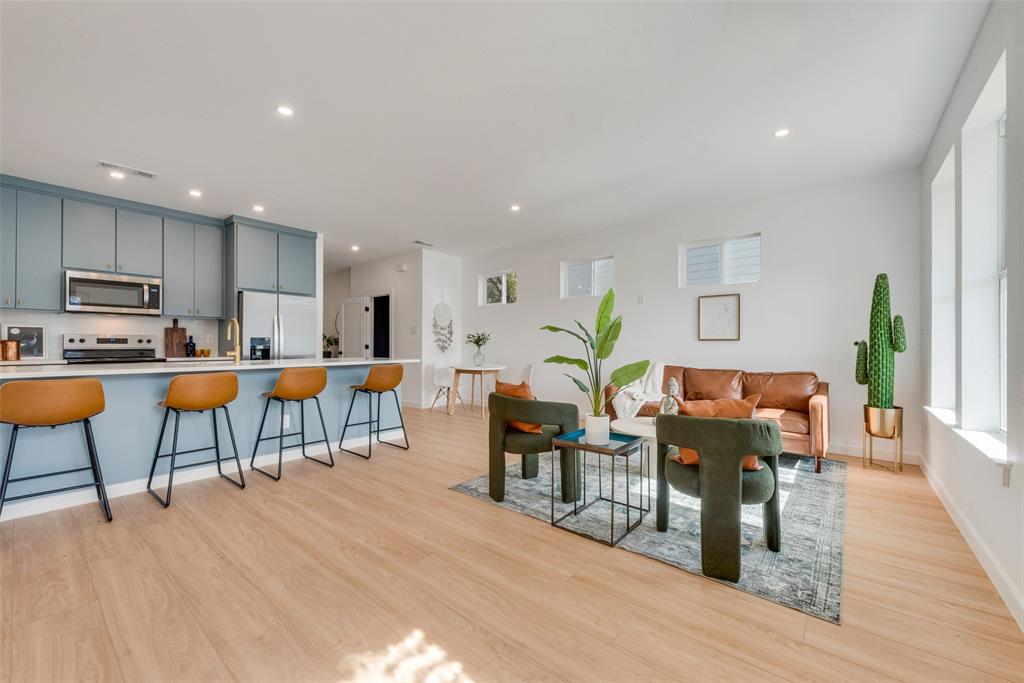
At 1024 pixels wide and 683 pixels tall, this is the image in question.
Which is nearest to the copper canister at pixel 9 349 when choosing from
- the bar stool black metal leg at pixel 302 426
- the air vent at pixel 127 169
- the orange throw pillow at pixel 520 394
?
the air vent at pixel 127 169

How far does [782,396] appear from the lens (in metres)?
4.21

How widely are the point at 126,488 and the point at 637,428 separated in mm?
3711

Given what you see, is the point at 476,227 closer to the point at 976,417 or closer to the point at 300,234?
the point at 300,234

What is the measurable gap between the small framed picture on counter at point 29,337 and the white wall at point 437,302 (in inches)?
170

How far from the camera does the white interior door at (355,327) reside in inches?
320

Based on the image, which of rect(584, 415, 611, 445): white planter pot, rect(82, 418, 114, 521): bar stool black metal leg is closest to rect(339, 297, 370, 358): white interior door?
rect(82, 418, 114, 521): bar stool black metal leg

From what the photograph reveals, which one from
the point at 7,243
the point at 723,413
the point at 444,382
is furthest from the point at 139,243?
the point at 723,413

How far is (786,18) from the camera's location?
2080 millimetres

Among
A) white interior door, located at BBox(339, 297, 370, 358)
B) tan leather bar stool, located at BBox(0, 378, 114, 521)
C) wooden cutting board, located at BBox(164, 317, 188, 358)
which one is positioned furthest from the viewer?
white interior door, located at BBox(339, 297, 370, 358)

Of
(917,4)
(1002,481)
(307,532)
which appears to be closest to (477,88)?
(917,4)

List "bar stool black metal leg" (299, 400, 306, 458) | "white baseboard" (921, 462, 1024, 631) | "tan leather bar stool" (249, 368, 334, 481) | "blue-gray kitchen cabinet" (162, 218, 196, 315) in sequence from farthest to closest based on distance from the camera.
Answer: "blue-gray kitchen cabinet" (162, 218, 196, 315) → "bar stool black metal leg" (299, 400, 306, 458) → "tan leather bar stool" (249, 368, 334, 481) → "white baseboard" (921, 462, 1024, 631)

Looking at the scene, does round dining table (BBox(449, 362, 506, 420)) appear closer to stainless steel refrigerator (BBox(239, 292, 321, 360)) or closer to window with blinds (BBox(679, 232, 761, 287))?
stainless steel refrigerator (BBox(239, 292, 321, 360))

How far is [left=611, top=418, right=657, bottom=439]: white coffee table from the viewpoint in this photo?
297cm

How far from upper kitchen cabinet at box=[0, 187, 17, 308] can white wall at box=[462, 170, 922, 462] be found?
5.01 meters
